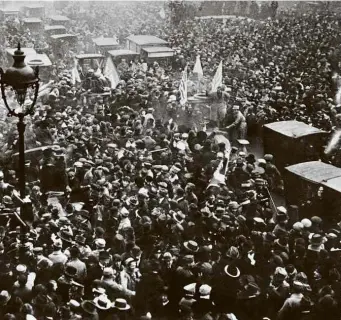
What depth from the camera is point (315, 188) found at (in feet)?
38.9

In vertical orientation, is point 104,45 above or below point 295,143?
below

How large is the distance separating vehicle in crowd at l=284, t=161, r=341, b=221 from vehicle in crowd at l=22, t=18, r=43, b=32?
21.8 metres

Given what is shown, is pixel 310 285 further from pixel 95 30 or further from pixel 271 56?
pixel 95 30

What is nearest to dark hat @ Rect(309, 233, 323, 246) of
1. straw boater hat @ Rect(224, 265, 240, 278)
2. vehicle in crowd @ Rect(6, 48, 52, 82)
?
straw boater hat @ Rect(224, 265, 240, 278)

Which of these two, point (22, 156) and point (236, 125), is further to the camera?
point (236, 125)

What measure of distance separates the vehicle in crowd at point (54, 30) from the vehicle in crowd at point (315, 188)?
20.9m

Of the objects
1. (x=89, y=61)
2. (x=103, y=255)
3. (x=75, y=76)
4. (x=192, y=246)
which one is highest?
(x=192, y=246)

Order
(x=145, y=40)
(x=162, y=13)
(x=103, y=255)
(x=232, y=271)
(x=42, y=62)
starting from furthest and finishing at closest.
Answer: (x=162, y=13) → (x=145, y=40) → (x=42, y=62) → (x=103, y=255) → (x=232, y=271)

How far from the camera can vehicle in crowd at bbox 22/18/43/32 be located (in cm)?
2988

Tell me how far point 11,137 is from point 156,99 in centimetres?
649

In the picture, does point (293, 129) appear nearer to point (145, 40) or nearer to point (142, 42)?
point (142, 42)

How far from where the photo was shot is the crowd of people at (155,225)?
321 inches

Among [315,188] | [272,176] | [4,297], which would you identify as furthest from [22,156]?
[315,188]

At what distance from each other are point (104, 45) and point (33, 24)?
437 centimetres
